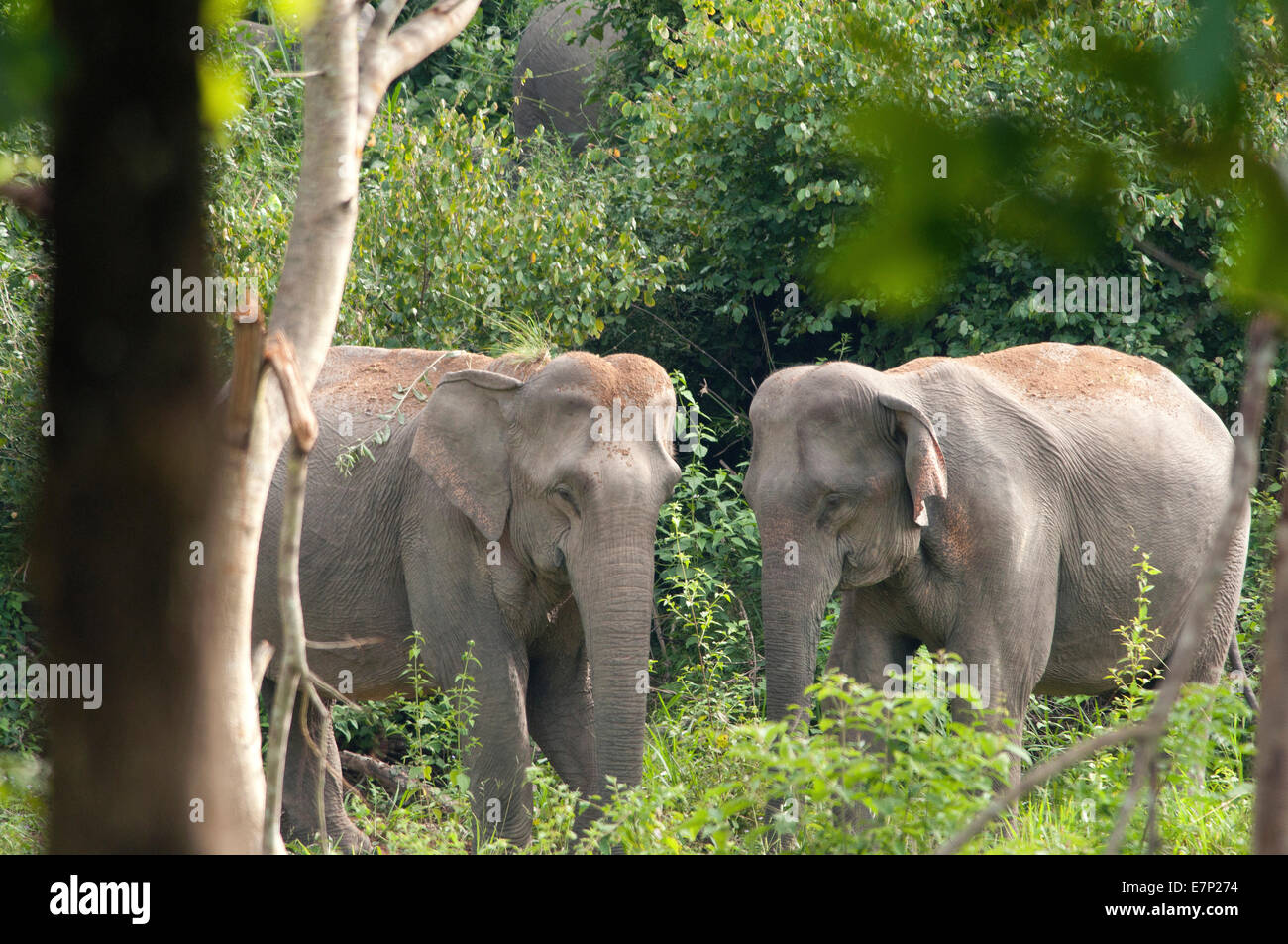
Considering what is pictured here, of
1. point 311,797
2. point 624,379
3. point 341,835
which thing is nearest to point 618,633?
point 624,379

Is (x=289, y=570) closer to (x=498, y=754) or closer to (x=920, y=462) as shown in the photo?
(x=498, y=754)

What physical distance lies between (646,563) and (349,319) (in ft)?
12.2

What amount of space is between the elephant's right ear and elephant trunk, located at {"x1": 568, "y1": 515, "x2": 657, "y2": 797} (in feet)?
2.08

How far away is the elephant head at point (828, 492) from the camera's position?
Answer: 583 cm

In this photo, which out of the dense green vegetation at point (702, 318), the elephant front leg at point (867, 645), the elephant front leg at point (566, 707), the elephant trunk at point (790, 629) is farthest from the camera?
the elephant front leg at point (566, 707)

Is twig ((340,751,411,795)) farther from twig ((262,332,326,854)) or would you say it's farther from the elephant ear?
twig ((262,332,326,854))

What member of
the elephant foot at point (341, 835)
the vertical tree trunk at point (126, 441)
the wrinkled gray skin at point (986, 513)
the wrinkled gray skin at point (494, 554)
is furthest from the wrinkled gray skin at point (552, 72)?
the vertical tree trunk at point (126, 441)

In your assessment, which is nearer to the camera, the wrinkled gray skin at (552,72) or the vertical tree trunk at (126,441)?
the vertical tree trunk at (126,441)

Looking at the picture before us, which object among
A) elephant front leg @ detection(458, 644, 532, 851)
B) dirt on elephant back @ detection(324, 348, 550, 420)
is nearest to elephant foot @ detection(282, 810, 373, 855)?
elephant front leg @ detection(458, 644, 532, 851)

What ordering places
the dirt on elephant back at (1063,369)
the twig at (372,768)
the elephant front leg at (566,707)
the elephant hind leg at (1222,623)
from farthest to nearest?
the twig at (372,768) < the elephant hind leg at (1222,623) < the dirt on elephant back at (1063,369) < the elephant front leg at (566,707)

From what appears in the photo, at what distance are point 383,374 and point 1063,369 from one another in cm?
324

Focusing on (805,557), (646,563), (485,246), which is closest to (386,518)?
(646,563)

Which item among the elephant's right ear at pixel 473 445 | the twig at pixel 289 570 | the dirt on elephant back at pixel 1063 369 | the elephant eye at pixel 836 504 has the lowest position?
the twig at pixel 289 570

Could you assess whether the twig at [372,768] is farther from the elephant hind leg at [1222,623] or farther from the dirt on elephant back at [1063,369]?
the elephant hind leg at [1222,623]
